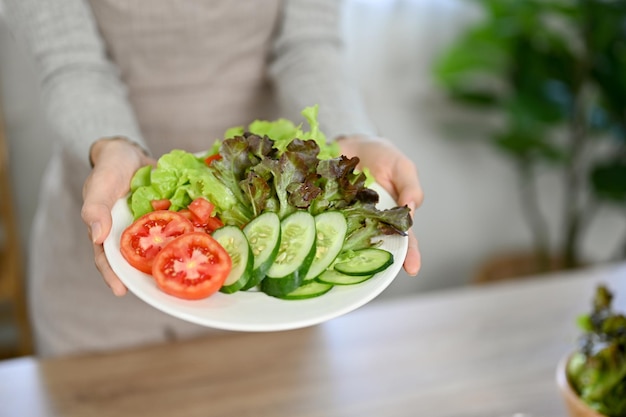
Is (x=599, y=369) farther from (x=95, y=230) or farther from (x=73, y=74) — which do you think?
(x=73, y=74)

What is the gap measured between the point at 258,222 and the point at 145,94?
548mm

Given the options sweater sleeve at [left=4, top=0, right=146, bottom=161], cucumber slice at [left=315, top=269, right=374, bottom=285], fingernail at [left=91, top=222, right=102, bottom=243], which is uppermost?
sweater sleeve at [left=4, top=0, right=146, bottom=161]

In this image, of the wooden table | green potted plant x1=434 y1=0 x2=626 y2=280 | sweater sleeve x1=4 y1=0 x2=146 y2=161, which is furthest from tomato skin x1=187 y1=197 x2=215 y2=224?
green potted plant x1=434 y1=0 x2=626 y2=280

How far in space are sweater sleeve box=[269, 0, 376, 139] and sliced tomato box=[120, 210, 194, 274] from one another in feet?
1.18

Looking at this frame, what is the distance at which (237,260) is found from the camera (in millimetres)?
845

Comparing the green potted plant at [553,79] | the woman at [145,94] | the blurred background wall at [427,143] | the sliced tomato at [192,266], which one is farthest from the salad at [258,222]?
the green potted plant at [553,79]

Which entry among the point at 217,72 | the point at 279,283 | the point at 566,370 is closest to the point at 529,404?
the point at 566,370

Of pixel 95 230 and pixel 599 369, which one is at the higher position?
pixel 95 230

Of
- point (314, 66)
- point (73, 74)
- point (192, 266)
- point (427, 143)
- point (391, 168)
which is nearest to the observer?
point (192, 266)

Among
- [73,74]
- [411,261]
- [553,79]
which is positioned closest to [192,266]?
[411,261]

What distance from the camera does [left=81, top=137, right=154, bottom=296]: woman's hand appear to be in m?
0.86

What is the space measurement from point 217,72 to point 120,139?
32cm

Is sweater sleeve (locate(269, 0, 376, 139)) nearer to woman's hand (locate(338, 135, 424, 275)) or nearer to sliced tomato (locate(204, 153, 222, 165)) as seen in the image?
woman's hand (locate(338, 135, 424, 275))

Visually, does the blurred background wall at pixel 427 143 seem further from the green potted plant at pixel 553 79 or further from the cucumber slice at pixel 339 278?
the cucumber slice at pixel 339 278
